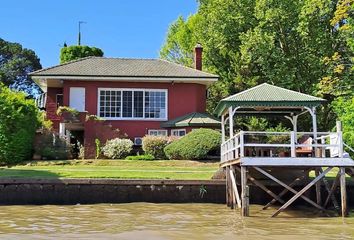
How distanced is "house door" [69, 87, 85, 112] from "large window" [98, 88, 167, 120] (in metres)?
1.11

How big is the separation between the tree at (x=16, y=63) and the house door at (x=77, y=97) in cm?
3729

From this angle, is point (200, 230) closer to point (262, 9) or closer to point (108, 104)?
point (108, 104)

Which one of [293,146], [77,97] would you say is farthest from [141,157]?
[293,146]

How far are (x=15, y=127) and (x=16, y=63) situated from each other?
145ft

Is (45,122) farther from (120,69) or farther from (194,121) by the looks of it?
(194,121)

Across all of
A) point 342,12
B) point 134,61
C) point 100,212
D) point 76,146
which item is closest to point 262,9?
point 134,61

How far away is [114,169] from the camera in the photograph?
24844 mm

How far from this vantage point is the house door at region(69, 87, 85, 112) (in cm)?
3403

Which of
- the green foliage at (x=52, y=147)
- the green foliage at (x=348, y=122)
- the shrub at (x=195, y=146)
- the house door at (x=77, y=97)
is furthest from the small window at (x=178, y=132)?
→ the green foliage at (x=348, y=122)

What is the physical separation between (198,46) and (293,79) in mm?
7249

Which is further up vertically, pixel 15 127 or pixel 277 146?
pixel 15 127

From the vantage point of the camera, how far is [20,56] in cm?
7100

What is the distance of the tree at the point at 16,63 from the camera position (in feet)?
229

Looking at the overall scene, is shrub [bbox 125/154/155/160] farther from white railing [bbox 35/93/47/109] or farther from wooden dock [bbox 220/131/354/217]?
white railing [bbox 35/93/47/109]
